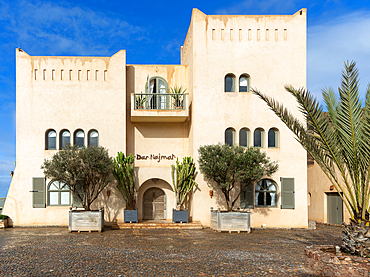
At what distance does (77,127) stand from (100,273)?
10800 mm

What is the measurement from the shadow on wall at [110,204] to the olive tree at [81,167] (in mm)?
854

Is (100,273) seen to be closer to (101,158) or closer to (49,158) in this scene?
(101,158)

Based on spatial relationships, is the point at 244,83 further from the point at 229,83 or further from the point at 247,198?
the point at 247,198

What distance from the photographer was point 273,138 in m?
17.3

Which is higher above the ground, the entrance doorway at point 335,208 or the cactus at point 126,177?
the cactus at point 126,177

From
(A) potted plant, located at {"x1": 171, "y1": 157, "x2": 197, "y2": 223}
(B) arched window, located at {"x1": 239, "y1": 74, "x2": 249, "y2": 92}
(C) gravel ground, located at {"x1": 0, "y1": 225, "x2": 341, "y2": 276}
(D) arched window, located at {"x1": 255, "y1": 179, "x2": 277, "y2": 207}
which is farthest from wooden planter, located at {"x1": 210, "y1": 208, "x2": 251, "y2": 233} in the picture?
(B) arched window, located at {"x1": 239, "y1": 74, "x2": 249, "y2": 92}

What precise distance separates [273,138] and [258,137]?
2.70ft

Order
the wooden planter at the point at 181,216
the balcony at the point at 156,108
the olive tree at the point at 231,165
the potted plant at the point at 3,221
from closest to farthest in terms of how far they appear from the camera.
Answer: the olive tree at the point at 231,165 → the wooden planter at the point at 181,216 → the potted plant at the point at 3,221 → the balcony at the point at 156,108

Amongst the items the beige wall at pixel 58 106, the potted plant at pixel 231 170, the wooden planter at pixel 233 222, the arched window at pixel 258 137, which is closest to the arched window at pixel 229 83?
the arched window at pixel 258 137

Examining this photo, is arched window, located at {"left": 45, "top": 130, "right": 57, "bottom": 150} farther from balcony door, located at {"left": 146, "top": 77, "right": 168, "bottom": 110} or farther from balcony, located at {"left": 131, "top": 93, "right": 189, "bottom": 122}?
balcony door, located at {"left": 146, "top": 77, "right": 168, "bottom": 110}

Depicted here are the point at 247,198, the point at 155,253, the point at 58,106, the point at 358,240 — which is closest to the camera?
the point at 358,240

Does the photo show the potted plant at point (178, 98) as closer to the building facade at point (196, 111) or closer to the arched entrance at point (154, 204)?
the building facade at point (196, 111)

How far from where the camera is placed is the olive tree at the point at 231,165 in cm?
1474

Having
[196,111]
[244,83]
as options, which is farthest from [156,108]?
[244,83]
